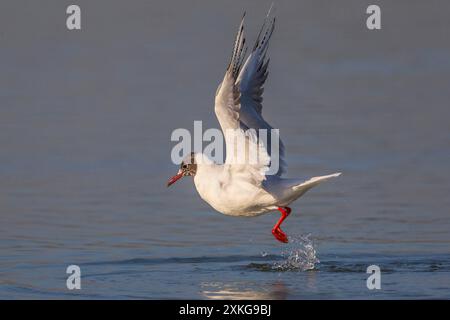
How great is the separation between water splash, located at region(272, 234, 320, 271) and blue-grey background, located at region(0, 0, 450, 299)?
5 cm

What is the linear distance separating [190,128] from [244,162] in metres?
4.06

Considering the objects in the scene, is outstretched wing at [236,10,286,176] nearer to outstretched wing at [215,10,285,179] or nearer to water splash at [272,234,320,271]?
outstretched wing at [215,10,285,179]

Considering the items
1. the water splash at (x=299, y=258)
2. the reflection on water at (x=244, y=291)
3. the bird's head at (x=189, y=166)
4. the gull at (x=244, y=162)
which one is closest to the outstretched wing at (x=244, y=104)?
the gull at (x=244, y=162)

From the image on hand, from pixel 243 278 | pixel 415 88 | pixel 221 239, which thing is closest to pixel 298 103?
pixel 415 88

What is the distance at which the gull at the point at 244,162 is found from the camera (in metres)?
9.95

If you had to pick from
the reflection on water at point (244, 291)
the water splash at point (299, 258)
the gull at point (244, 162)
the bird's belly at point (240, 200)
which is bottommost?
the reflection on water at point (244, 291)

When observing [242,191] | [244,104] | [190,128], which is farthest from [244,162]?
[190,128]

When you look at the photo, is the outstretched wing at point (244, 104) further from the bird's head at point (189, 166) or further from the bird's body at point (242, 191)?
the bird's head at point (189, 166)

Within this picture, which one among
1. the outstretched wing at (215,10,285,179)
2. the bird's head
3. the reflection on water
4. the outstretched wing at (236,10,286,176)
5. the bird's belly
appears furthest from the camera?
the bird's head

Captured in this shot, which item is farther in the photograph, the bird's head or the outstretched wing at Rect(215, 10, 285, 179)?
the bird's head

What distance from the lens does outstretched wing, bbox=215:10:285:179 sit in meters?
9.90

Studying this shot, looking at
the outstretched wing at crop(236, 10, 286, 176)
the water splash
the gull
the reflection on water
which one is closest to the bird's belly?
the gull

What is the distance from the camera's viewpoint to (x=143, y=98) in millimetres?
15875

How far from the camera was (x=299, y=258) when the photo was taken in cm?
1038
